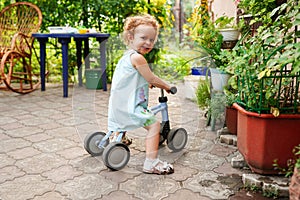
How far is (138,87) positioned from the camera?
6.55ft

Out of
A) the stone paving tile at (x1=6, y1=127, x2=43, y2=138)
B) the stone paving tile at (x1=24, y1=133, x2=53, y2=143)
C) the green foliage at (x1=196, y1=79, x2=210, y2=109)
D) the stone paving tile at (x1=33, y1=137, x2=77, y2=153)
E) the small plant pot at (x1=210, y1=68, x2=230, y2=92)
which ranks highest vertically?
the small plant pot at (x1=210, y1=68, x2=230, y2=92)

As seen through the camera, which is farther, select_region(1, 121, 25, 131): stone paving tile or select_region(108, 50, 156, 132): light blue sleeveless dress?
select_region(1, 121, 25, 131): stone paving tile

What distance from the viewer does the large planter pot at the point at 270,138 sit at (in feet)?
5.54

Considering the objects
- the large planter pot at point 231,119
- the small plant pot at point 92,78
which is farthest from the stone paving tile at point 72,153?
the small plant pot at point 92,78

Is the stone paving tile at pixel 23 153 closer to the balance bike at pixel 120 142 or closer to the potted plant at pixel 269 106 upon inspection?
the balance bike at pixel 120 142

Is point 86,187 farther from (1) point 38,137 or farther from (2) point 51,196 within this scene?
(1) point 38,137

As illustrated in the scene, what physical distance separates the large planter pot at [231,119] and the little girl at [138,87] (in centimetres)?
63

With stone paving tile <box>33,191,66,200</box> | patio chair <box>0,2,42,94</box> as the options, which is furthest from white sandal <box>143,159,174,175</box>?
patio chair <box>0,2,42,94</box>

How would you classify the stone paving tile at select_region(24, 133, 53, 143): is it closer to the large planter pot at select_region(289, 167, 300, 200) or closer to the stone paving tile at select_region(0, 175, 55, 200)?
the stone paving tile at select_region(0, 175, 55, 200)

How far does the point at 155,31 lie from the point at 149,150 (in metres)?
0.68

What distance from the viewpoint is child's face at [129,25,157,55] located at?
1.93 metres

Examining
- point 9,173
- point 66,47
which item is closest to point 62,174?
point 9,173

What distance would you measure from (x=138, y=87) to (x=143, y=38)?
279 millimetres

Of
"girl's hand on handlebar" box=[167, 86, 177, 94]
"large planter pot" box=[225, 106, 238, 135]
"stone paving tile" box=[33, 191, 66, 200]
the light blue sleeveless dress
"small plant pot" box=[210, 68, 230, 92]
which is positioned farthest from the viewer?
"small plant pot" box=[210, 68, 230, 92]
